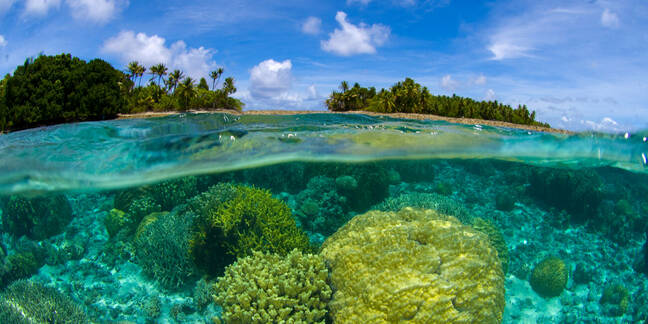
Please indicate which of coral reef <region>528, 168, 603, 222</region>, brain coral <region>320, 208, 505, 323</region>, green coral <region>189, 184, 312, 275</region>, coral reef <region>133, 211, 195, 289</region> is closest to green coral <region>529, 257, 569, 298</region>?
coral reef <region>528, 168, 603, 222</region>

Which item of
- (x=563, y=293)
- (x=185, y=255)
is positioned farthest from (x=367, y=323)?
(x=563, y=293)

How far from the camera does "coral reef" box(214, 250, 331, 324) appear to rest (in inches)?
192

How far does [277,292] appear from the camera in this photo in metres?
5.10

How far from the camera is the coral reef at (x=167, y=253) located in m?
7.36

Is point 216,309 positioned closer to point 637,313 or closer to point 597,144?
point 637,313

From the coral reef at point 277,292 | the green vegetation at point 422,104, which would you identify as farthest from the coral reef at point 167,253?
the green vegetation at point 422,104

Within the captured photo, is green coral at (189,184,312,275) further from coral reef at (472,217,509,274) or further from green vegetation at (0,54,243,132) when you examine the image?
green vegetation at (0,54,243,132)

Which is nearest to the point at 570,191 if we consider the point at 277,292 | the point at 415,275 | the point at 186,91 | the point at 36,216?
the point at 415,275

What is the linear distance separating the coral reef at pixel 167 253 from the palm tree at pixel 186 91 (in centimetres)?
3406

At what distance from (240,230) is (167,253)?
69.8 inches

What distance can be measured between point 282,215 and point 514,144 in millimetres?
8599

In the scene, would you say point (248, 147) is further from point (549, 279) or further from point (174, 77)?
point (174, 77)

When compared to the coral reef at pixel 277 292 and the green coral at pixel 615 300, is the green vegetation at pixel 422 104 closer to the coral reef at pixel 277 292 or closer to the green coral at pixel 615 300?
the green coral at pixel 615 300

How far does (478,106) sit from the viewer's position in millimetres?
29672
